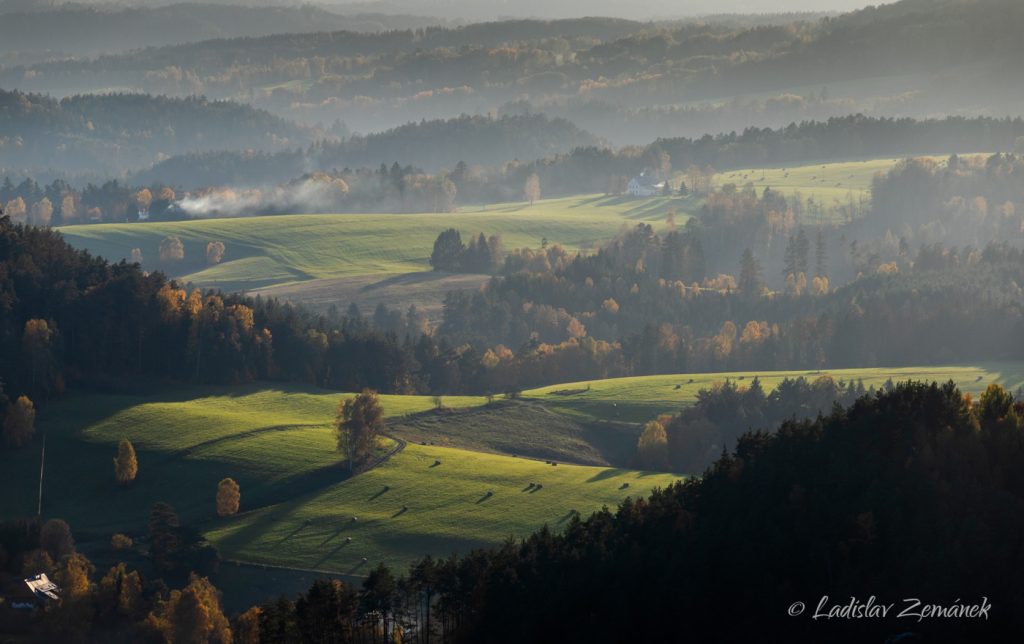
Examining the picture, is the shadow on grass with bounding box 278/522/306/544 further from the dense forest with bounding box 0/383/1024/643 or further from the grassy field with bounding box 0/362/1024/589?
the dense forest with bounding box 0/383/1024/643

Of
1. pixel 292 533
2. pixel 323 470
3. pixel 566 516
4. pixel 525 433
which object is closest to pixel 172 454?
pixel 323 470

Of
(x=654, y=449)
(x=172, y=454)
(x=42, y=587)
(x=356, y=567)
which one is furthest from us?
(x=654, y=449)

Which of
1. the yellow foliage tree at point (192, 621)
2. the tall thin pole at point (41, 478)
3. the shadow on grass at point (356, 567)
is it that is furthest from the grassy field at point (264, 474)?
the yellow foliage tree at point (192, 621)

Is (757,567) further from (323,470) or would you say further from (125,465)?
(125,465)

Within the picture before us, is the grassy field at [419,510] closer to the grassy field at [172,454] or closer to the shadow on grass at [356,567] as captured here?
the shadow on grass at [356,567]

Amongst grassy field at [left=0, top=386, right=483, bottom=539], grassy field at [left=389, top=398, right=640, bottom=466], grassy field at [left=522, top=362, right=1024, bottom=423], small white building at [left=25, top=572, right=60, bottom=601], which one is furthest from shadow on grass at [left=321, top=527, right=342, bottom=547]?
grassy field at [left=522, top=362, right=1024, bottom=423]

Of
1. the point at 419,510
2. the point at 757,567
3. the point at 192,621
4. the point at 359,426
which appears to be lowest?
the point at 192,621
